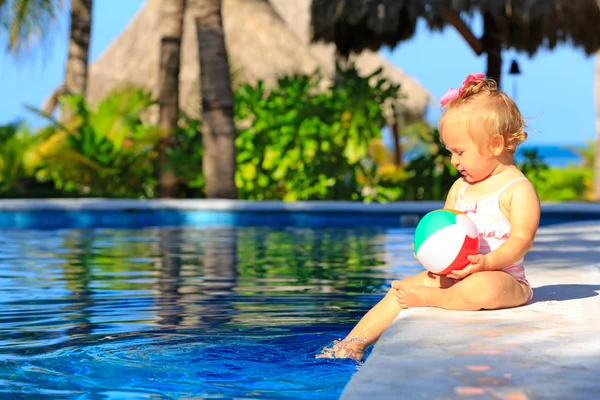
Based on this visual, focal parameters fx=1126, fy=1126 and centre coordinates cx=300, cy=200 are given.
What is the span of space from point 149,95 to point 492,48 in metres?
5.37

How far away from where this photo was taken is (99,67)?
36688 mm

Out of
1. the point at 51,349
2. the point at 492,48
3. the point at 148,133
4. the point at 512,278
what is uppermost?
the point at 492,48

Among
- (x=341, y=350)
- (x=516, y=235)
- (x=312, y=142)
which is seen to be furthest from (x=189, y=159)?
(x=516, y=235)

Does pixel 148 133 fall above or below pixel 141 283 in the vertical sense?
above

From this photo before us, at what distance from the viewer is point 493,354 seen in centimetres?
364

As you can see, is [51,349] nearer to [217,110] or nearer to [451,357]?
[451,357]

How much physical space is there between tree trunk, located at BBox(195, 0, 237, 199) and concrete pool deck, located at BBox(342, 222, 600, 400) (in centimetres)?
1004

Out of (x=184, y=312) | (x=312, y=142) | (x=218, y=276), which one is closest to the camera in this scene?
(x=184, y=312)

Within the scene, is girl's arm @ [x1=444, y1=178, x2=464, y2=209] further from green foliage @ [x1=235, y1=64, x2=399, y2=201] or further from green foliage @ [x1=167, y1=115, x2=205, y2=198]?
green foliage @ [x1=167, y1=115, x2=205, y2=198]

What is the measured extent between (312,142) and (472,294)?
38.7 feet

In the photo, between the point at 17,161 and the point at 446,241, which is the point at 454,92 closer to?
the point at 446,241

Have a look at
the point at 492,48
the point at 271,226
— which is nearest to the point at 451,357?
the point at 271,226

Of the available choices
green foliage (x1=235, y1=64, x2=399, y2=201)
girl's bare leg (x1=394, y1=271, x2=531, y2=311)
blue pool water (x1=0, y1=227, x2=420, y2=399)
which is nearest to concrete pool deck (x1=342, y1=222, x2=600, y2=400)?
girl's bare leg (x1=394, y1=271, x2=531, y2=311)

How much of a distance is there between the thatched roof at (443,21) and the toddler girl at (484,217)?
11570mm
